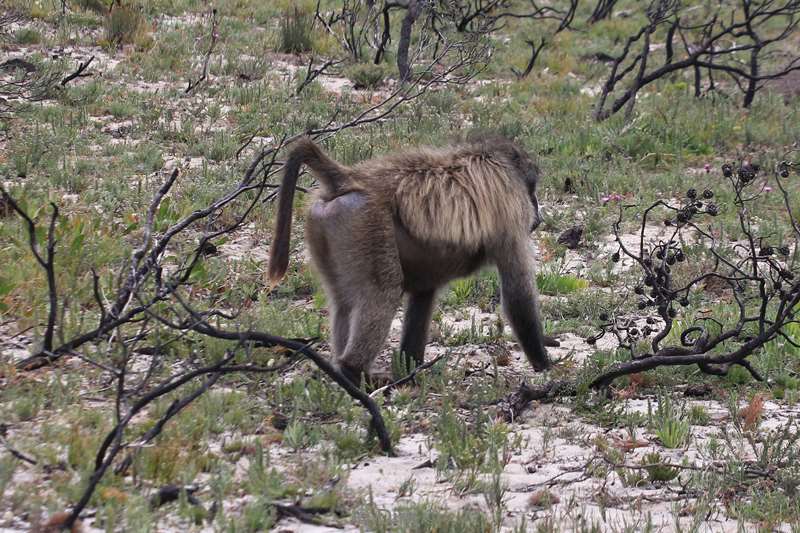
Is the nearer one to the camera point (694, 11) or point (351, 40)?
point (351, 40)

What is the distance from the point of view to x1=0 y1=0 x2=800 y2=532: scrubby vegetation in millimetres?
3973

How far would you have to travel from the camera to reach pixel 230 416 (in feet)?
15.0

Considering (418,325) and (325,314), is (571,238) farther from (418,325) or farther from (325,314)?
(418,325)

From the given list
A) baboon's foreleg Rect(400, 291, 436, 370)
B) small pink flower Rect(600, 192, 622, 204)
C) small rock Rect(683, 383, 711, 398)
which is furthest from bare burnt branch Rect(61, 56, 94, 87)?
small rock Rect(683, 383, 711, 398)

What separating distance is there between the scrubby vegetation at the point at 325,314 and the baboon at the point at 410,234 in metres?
0.35

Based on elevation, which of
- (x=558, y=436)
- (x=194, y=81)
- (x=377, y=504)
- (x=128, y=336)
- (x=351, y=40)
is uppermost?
(x=351, y=40)

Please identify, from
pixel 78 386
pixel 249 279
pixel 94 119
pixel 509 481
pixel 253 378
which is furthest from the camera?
pixel 94 119

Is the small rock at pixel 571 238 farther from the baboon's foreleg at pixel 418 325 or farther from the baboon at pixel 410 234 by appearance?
the baboon's foreleg at pixel 418 325

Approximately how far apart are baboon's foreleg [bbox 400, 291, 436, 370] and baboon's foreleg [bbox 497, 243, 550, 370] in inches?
18.0

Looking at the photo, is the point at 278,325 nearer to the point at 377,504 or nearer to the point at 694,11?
the point at 377,504

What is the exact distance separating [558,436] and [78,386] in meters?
2.34

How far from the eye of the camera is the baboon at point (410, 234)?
517cm

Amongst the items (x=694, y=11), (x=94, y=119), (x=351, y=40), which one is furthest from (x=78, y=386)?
(x=694, y=11)

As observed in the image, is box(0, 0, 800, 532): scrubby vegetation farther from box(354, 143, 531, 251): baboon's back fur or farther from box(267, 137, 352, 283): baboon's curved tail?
box(354, 143, 531, 251): baboon's back fur
